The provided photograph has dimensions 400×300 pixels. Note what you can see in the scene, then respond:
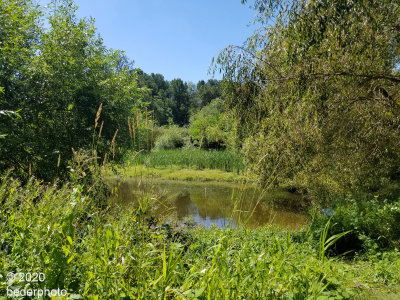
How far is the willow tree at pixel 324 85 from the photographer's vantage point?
435cm

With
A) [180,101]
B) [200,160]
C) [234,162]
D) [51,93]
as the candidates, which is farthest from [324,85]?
[180,101]

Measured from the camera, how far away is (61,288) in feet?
5.18

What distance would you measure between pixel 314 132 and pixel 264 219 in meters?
5.43

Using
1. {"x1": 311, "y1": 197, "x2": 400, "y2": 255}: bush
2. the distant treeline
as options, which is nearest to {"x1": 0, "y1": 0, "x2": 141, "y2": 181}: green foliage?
the distant treeline

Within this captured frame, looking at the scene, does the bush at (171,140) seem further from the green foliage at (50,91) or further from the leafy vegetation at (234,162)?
the green foliage at (50,91)

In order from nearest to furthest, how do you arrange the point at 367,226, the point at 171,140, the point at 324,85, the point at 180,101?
1. the point at 324,85
2. the point at 367,226
3. the point at 171,140
4. the point at 180,101

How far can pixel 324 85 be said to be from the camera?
4.84 m

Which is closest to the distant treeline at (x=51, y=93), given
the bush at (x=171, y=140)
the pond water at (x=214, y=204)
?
the pond water at (x=214, y=204)

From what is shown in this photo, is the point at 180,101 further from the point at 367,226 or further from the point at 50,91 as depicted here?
the point at 367,226

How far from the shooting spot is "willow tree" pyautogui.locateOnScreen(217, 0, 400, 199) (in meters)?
4.35

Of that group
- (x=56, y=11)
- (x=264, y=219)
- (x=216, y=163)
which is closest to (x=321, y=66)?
(x=264, y=219)

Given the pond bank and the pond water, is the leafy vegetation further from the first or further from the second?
the pond bank

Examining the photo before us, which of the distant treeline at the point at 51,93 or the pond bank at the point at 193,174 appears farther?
the pond bank at the point at 193,174

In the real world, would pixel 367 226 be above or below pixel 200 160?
above
